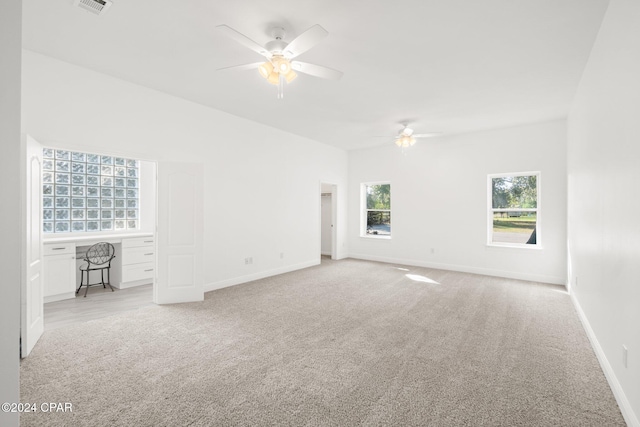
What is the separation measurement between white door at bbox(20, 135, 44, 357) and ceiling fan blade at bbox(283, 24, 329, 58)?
265 centimetres

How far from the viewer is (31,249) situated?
2961 mm

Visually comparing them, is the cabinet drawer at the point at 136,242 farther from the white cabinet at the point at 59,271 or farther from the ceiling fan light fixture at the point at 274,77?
the ceiling fan light fixture at the point at 274,77

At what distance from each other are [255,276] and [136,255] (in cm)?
213

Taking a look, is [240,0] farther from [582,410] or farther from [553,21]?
[582,410]

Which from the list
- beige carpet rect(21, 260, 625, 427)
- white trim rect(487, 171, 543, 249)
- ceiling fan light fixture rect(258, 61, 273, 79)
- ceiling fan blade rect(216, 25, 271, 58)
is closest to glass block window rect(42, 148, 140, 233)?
beige carpet rect(21, 260, 625, 427)

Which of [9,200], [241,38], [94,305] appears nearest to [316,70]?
[241,38]

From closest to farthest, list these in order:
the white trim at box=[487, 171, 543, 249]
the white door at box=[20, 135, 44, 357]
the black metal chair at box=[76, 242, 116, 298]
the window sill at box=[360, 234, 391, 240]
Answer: the white door at box=[20, 135, 44, 357]
the black metal chair at box=[76, 242, 116, 298]
the white trim at box=[487, 171, 543, 249]
the window sill at box=[360, 234, 391, 240]

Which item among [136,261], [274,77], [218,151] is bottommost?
[136,261]

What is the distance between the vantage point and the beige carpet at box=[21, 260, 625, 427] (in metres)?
1.98

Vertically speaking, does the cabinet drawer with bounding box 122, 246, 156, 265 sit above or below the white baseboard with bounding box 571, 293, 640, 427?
above

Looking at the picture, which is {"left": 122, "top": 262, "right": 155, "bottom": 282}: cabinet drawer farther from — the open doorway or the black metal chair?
the open doorway

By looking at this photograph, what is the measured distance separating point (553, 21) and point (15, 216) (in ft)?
12.8

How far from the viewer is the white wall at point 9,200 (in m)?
1.00

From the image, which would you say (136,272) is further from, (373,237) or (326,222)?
(326,222)
